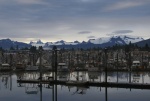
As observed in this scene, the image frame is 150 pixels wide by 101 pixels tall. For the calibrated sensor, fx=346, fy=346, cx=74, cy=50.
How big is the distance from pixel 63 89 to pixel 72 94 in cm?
535

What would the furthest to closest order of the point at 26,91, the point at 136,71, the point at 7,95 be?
1. the point at 136,71
2. the point at 26,91
3. the point at 7,95

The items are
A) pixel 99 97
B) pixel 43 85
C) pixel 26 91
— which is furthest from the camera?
pixel 43 85

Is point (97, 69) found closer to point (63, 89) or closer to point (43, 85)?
point (43, 85)

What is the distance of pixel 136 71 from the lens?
300ft

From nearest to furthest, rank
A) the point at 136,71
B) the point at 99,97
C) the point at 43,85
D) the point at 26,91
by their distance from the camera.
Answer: the point at 99,97 → the point at 26,91 → the point at 43,85 → the point at 136,71

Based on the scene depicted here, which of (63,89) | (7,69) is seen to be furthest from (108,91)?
(7,69)

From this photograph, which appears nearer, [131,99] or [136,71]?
[131,99]

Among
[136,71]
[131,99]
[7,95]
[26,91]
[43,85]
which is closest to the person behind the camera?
[131,99]

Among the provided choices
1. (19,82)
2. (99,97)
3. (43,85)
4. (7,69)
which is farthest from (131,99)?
(7,69)

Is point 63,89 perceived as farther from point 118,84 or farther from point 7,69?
point 7,69

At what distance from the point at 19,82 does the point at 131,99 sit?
28.3 metres

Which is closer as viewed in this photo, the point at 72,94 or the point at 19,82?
the point at 72,94

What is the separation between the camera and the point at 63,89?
53781mm

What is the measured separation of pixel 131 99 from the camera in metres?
41.9
